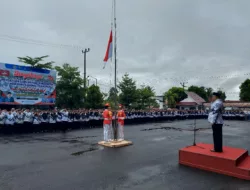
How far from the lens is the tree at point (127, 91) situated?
33.9m

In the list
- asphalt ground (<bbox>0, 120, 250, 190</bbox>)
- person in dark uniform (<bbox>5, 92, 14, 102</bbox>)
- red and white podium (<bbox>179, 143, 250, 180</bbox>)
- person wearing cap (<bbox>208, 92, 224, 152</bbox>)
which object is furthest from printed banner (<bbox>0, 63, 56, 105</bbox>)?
person wearing cap (<bbox>208, 92, 224, 152</bbox>)

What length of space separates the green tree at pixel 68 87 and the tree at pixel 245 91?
160ft

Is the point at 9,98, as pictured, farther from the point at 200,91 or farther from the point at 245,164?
the point at 200,91

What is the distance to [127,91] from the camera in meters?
34.0

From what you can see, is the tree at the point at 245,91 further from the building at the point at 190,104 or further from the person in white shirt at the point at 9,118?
the person in white shirt at the point at 9,118

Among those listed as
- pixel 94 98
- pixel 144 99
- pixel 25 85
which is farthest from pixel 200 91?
pixel 25 85

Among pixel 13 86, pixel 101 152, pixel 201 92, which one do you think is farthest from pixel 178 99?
pixel 101 152

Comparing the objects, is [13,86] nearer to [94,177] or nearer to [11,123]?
[11,123]

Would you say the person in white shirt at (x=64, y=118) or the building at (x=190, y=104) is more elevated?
the building at (x=190, y=104)

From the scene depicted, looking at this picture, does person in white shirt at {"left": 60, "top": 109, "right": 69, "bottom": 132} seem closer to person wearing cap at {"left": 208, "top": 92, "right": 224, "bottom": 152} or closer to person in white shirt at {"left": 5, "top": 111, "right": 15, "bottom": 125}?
person in white shirt at {"left": 5, "top": 111, "right": 15, "bottom": 125}

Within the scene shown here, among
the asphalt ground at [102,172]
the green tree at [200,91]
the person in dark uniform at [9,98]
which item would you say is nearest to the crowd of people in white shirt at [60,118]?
the person in dark uniform at [9,98]

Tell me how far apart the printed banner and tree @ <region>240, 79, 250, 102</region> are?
53886 mm

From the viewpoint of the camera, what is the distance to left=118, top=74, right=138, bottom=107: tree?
33906mm

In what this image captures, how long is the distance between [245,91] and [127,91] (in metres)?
41.0
